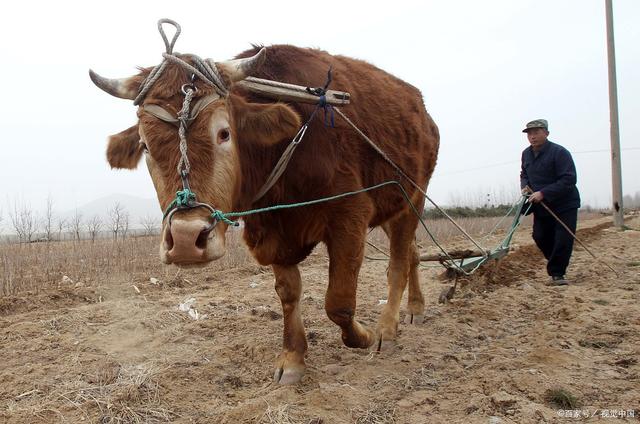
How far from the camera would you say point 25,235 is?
13438 millimetres

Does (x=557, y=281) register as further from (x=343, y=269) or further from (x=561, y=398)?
(x=343, y=269)

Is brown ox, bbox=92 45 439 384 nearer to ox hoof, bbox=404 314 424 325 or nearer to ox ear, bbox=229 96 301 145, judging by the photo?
ox ear, bbox=229 96 301 145

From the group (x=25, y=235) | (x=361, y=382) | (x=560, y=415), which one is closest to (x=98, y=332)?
(x=361, y=382)

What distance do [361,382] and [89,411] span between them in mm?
1780

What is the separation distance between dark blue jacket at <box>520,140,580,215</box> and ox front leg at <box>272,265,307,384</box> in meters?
4.30

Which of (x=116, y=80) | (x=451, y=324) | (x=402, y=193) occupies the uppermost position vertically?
(x=116, y=80)

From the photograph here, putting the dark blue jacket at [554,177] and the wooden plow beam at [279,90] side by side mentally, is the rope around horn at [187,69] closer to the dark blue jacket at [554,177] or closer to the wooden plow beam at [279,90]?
the wooden plow beam at [279,90]

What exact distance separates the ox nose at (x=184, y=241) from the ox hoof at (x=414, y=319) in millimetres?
3474

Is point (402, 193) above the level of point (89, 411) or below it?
above

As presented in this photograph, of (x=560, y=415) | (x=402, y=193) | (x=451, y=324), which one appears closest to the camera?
(x=560, y=415)

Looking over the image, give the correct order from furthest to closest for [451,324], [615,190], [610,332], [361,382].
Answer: [615,190]
[451,324]
[610,332]
[361,382]

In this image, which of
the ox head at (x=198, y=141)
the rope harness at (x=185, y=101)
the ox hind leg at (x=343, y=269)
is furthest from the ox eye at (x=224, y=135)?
the ox hind leg at (x=343, y=269)

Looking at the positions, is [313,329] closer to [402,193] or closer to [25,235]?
[402,193]

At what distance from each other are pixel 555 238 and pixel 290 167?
487 cm
